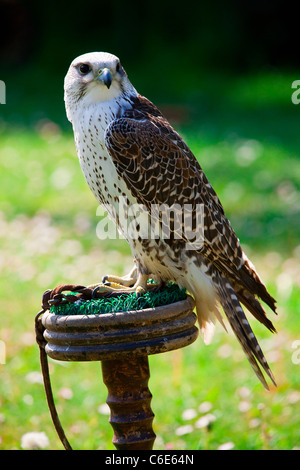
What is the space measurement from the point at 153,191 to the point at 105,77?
19.4 inches

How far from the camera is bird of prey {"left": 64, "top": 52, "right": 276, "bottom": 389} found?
2887 millimetres

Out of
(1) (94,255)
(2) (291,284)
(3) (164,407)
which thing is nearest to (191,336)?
(3) (164,407)

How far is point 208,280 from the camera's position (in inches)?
120

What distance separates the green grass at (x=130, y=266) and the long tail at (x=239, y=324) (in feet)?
1.38

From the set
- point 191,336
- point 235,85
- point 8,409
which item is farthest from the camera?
point 235,85

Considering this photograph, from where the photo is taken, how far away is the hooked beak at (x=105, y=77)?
9.17 ft

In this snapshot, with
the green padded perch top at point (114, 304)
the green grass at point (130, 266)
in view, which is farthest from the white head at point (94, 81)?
the green grass at point (130, 266)

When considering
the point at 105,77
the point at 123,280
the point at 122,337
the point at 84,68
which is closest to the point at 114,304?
the point at 122,337

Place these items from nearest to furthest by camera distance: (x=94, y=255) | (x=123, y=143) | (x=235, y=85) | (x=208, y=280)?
1. (x=123, y=143)
2. (x=208, y=280)
3. (x=94, y=255)
4. (x=235, y=85)

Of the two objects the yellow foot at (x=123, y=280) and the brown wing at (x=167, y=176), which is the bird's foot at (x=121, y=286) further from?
the brown wing at (x=167, y=176)

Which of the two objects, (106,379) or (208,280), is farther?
(208,280)

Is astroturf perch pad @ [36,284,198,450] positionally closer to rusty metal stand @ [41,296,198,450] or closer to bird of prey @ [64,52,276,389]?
rusty metal stand @ [41,296,198,450]
